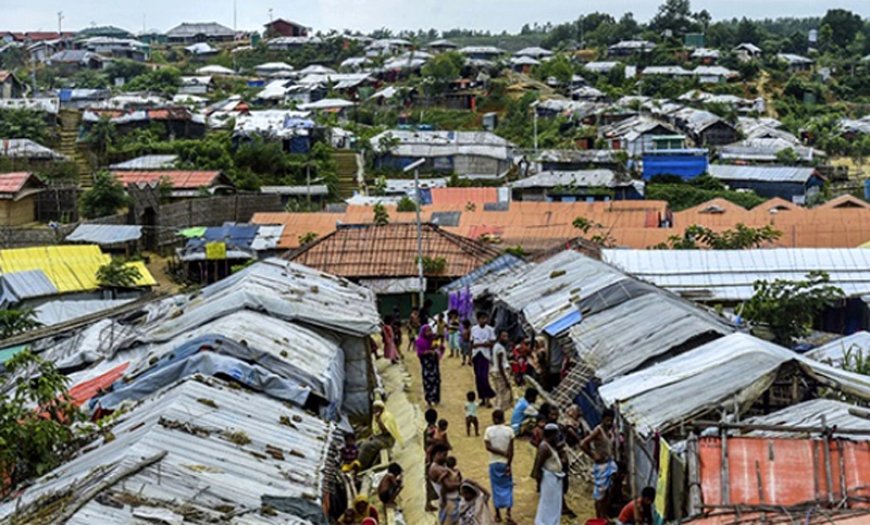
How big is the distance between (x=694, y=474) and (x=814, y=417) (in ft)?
4.84

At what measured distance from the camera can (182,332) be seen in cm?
1306

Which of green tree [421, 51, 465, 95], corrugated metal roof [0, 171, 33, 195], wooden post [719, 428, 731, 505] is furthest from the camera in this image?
green tree [421, 51, 465, 95]

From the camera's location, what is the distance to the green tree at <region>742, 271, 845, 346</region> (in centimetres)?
1731

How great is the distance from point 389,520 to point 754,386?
3.06 meters

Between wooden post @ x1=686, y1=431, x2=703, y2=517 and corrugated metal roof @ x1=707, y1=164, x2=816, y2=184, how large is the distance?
36776 millimetres

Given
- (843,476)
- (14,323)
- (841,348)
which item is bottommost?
(14,323)

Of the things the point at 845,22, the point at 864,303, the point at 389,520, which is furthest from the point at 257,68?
the point at 389,520

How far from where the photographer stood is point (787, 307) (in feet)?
56.7

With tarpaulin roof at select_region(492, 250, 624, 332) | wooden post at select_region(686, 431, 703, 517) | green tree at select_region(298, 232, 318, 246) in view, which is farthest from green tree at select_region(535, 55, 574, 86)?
wooden post at select_region(686, 431, 703, 517)

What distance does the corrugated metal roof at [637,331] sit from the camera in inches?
460

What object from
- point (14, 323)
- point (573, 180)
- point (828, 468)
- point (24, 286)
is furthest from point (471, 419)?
point (573, 180)

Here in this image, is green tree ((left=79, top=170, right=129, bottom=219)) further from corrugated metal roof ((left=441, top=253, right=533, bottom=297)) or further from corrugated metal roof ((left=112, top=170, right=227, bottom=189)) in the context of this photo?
corrugated metal roof ((left=441, top=253, right=533, bottom=297))

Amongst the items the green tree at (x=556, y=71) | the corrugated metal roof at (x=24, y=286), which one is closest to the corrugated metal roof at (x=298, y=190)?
the corrugated metal roof at (x=24, y=286)

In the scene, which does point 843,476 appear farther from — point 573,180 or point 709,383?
point 573,180
